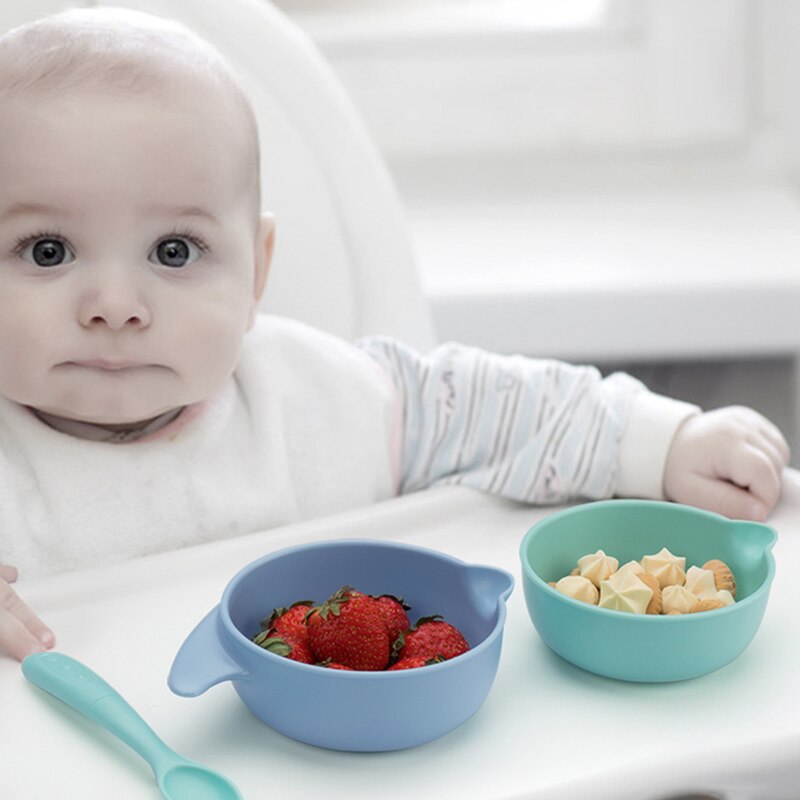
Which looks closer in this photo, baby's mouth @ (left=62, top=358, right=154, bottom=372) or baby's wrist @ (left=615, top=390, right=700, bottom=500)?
baby's mouth @ (left=62, top=358, right=154, bottom=372)

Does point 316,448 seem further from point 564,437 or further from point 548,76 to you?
point 548,76

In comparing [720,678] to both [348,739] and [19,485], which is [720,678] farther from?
[19,485]

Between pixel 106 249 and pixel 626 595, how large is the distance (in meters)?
0.35

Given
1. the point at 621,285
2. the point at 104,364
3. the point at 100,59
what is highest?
the point at 100,59

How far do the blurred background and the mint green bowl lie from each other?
2.20 feet

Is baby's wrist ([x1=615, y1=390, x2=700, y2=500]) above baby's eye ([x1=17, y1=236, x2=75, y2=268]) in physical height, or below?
below

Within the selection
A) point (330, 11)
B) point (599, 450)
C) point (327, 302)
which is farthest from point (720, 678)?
point (330, 11)

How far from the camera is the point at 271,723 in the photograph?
58 cm

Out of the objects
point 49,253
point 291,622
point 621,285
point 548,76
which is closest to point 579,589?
point 291,622

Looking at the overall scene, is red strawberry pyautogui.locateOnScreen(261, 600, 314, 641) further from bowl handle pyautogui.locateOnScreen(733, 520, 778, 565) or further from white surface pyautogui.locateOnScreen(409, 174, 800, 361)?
white surface pyautogui.locateOnScreen(409, 174, 800, 361)

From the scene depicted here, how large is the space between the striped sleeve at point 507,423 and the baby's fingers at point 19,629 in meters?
0.31

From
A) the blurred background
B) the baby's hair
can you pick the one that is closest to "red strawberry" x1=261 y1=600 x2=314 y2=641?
the baby's hair

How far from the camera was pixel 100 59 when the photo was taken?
2.55 ft

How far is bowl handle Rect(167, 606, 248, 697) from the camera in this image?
22.5 inches
